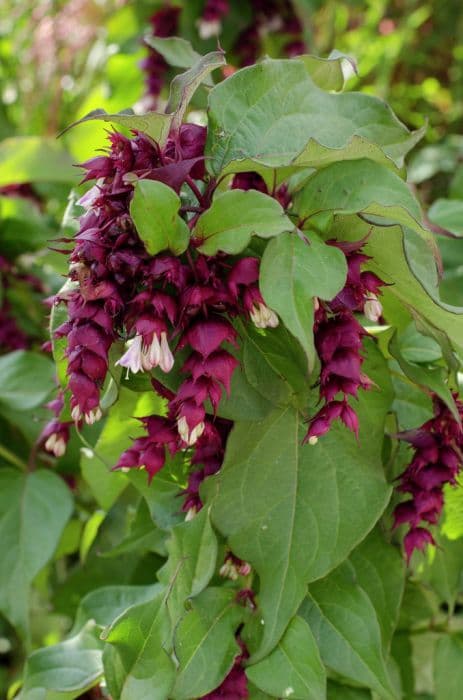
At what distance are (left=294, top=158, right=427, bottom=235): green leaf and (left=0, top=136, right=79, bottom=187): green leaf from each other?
56 centimetres

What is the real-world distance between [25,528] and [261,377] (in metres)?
0.48

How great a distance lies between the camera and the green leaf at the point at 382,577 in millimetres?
644

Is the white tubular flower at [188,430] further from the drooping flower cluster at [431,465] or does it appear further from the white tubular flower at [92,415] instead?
the drooping flower cluster at [431,465]

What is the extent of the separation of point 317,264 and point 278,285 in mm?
25

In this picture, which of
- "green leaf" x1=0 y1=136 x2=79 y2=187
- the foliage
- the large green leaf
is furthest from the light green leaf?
"green leaf" x1=0 y1=136 x2=79 y2=187

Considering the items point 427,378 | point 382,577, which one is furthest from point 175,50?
point 382,577

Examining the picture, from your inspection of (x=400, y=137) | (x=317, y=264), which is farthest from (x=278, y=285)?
(x=400, y=137)

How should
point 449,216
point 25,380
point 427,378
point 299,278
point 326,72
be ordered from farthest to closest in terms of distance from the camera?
point 25,380, point 449,216, point 326,72, point 427,378, point 299,278

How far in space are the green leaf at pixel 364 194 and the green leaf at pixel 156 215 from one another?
0.09 meters

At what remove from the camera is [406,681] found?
82cm

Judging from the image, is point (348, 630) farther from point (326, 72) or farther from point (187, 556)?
point (326, 72)

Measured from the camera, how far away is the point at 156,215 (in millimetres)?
452

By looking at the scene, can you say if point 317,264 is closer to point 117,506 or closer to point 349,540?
point 349,540

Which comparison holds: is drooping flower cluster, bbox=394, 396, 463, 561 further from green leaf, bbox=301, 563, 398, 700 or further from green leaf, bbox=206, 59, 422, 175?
green leaf, bbox=206, 59, 422, 175
